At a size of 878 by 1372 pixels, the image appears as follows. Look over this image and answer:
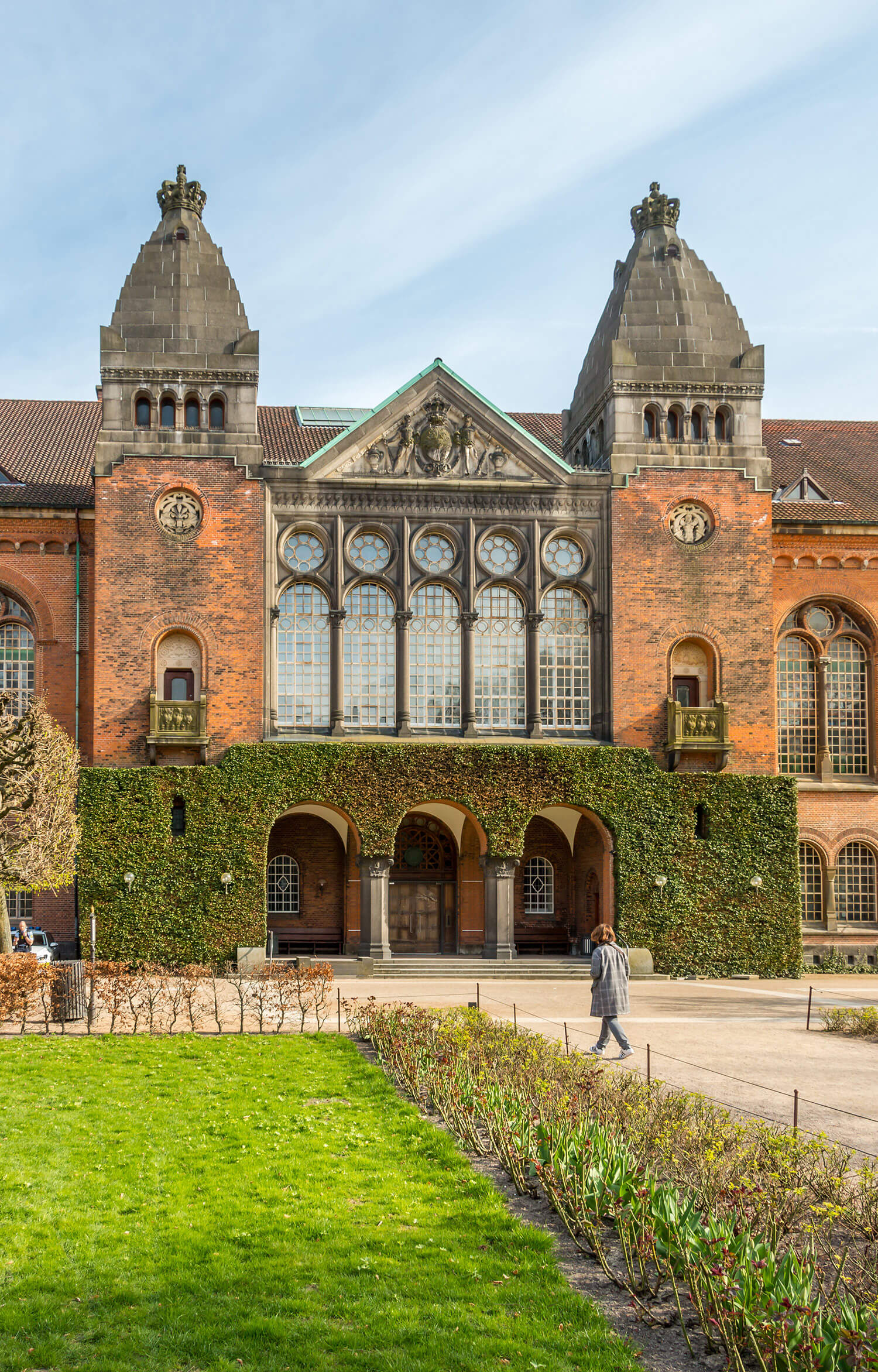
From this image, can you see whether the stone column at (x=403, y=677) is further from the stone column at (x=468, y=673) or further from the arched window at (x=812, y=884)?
the arched window at (x=812, y=884)

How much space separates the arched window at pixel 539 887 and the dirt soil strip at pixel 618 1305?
86.0ft

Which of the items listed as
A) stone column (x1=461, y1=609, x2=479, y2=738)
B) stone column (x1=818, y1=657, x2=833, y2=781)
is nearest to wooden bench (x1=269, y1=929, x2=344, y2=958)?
stone column (x1=461, y1=609, x2=479, y2=738)

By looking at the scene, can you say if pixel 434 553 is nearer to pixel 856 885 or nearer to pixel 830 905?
pixel 830 905

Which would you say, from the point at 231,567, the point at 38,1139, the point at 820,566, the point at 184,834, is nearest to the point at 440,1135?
the point at 38,1139

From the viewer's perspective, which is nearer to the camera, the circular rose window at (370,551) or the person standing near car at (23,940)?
the person standing near car at (23,940)

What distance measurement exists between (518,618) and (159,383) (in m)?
12.1

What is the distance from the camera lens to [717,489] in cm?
3419

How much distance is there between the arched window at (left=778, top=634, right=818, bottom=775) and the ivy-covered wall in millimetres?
4200

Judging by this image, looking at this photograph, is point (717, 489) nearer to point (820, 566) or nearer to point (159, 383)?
point (820, 566)

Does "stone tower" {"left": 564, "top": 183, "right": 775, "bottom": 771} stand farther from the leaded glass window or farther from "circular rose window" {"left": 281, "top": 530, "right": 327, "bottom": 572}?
the leaded glass window

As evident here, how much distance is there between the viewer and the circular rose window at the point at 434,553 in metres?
33.8

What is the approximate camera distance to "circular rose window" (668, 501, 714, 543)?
34125mm

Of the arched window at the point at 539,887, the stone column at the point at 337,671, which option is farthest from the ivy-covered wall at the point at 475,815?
the arched window at the point at 539,887

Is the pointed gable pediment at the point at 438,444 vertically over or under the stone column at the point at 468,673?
over
